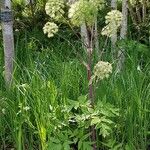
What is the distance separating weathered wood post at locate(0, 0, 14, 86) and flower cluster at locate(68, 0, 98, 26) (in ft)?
3.54

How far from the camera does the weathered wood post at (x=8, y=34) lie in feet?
11.2

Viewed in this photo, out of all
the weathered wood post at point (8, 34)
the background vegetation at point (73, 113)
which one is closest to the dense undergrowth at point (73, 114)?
the background vegetation at point (73, 113)

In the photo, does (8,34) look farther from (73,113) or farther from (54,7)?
(54,7)

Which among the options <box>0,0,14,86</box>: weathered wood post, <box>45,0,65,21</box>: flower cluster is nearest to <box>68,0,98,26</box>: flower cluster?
<box>45,0,65,21</box>: flower cluster

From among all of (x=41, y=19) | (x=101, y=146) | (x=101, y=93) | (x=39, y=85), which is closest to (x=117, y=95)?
(x=101, y=93)

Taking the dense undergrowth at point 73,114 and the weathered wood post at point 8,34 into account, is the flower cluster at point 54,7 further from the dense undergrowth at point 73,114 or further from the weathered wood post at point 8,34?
the weathered wood post at point 8,34

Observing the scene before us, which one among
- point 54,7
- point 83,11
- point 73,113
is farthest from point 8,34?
point 83,11

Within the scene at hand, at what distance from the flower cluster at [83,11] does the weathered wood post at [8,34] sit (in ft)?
3.54

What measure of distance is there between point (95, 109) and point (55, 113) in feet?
1.13

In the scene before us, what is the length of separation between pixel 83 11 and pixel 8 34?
1219 mm

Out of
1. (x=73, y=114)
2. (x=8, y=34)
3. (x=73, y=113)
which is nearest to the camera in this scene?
(x=73, y=114)

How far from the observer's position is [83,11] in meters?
2.45

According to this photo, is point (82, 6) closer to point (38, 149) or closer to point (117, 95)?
point (117, 95)

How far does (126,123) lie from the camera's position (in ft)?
9.41
